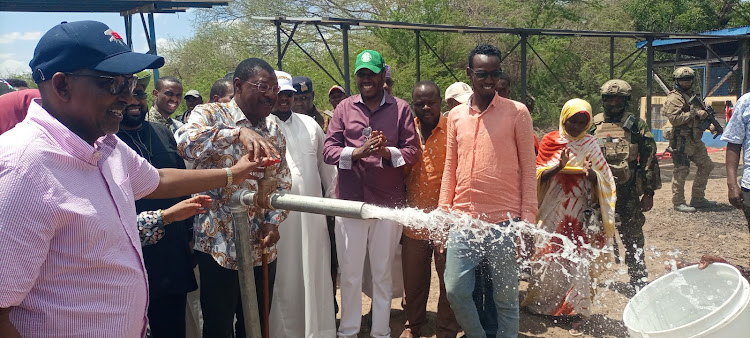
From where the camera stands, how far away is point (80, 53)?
144cm

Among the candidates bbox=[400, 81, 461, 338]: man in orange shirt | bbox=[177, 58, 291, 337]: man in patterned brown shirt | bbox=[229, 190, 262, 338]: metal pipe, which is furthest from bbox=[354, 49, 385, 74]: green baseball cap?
bbox=[229, 190, 262, 338]: metal pipe

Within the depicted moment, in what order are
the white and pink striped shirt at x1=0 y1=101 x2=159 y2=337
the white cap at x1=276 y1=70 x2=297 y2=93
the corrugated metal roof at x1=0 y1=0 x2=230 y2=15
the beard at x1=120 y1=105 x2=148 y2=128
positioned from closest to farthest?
the white and pink striped shirt at x1=0 y1=101 x2=159 y2=337 < the beard at x1=120 y1=105 x2=148 y2=128 < the white cap at x1=276 y1=70 x2=297 y2=93 < the corrugated metal roof at x1=0 y1=0 x2=230 y2=15

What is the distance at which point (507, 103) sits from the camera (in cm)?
309

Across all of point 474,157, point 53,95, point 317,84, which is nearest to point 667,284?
point 474,157

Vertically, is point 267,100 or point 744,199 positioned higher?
point 267,100

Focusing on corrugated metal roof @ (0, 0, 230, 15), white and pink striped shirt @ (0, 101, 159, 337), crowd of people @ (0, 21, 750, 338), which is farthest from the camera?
corrugated metal roof @ (0, 0, 230, 15)

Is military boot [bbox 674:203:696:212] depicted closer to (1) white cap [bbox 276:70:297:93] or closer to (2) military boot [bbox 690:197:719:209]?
(2) military boot [bbox 690:197:719:209]

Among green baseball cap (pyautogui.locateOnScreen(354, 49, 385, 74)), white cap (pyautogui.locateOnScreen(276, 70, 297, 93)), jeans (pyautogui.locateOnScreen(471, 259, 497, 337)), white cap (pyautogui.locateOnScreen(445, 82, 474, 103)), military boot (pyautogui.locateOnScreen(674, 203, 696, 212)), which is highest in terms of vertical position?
green baseball cap (pyautogui.locateOnScreen(354, 49, 385, 74))

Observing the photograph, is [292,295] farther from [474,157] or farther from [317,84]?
[317,84]

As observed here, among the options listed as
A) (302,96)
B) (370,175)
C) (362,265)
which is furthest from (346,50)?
(362,265)

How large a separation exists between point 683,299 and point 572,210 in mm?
1302

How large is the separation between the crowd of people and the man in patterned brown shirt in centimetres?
1

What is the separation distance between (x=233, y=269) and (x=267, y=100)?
0.89 metres

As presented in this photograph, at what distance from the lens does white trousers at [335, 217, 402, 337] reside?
3.66m
